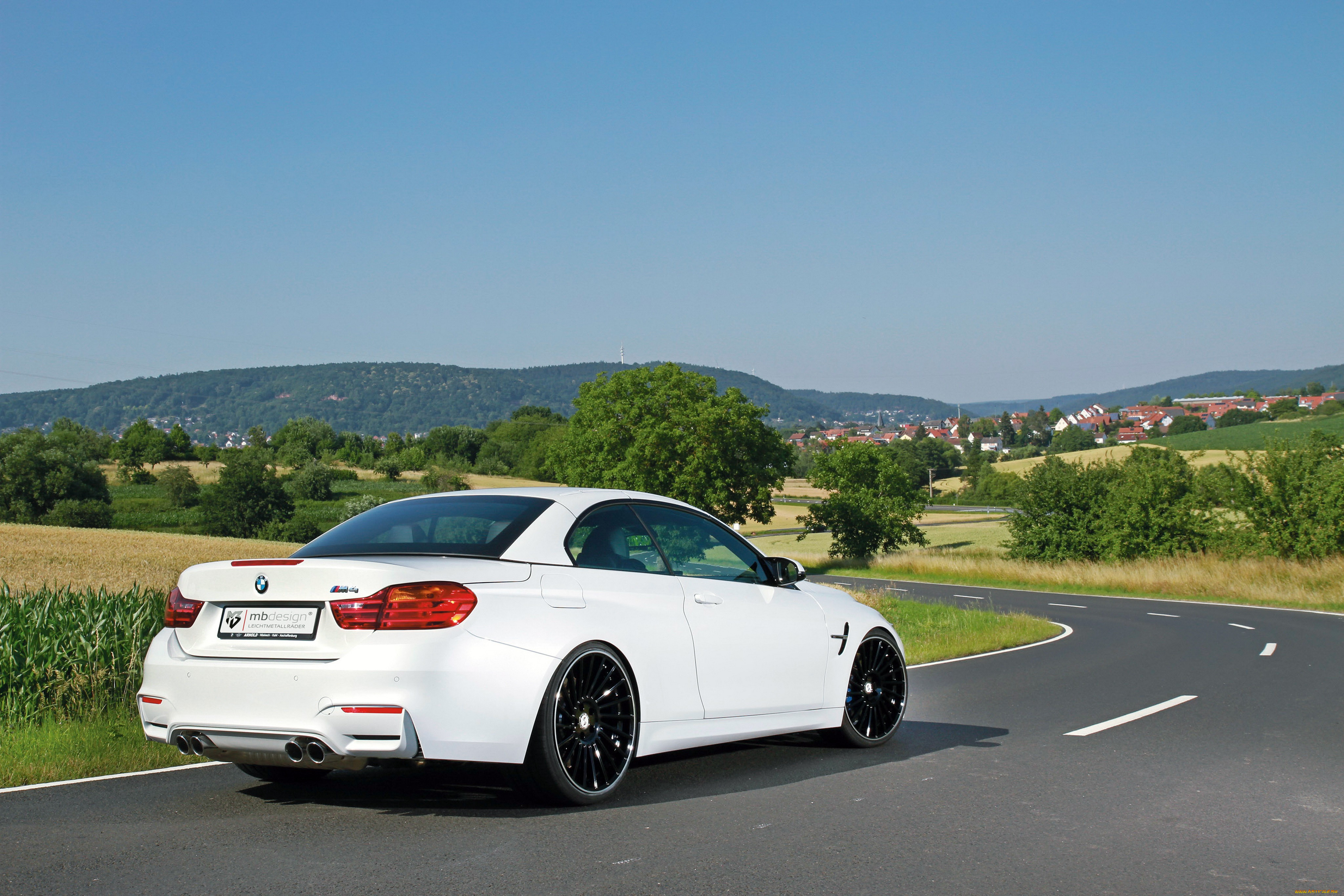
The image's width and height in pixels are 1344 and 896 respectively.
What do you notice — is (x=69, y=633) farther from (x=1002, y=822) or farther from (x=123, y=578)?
(x=123, y=578)

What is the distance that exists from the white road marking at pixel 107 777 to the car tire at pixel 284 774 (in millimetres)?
766

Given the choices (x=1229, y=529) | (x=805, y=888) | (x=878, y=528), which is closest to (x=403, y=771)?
(x=805, y=888)

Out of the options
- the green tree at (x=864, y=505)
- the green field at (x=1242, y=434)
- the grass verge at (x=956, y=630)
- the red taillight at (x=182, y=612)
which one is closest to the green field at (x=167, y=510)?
the green tree at (x=864, y=505)

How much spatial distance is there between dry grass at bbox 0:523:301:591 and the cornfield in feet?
57.2

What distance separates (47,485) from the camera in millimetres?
77688

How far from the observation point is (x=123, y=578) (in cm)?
3116

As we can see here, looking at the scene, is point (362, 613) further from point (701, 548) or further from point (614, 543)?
point (701, 548)

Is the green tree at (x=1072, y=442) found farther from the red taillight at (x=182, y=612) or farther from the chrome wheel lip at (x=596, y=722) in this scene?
the red taillight at (x=182, y=612)

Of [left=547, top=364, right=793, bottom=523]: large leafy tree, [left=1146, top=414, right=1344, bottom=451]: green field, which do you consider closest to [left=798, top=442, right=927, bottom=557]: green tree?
[left=547, top=364, right=793, bottom=523]: large leafy tree

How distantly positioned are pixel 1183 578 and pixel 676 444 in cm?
3480

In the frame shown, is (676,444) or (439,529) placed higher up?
(676,444)

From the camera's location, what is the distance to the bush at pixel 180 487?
91.1 m

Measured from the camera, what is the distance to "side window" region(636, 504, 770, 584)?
6.62 metres

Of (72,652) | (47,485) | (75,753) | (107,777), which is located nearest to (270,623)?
(107,777)
